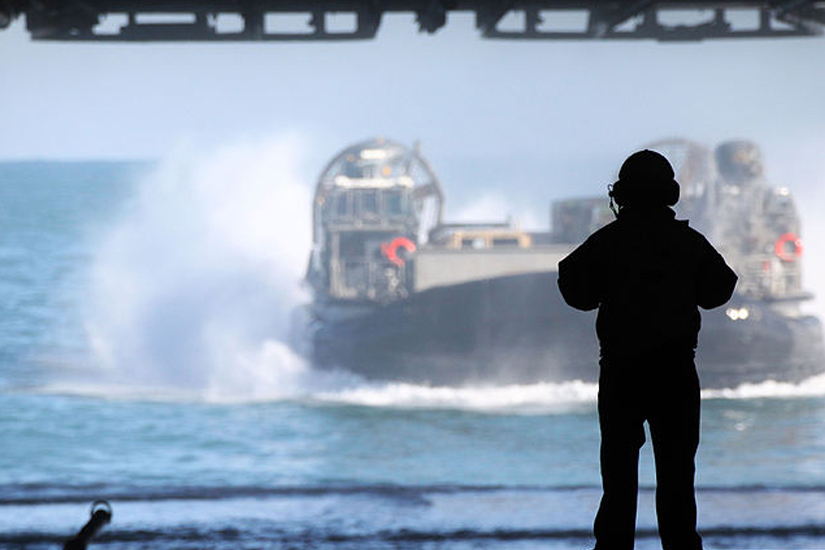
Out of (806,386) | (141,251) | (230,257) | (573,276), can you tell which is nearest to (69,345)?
(230,257)

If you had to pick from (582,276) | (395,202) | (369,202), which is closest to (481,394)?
(395,202)

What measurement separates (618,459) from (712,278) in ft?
2.25

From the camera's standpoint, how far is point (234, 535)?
687cm

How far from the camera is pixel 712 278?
4.05 metres

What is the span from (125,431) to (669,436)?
5349cm

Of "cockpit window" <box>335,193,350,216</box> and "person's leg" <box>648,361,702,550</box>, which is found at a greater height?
"person's leg" <box>648,361,702,550</box>

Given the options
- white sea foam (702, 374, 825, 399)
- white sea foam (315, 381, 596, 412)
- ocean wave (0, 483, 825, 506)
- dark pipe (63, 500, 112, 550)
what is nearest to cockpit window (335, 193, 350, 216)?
white sea foam (315, 381, 596, 412)

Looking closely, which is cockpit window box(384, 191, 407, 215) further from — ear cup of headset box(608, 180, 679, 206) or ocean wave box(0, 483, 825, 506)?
ear cup of headset box(608, 180, 679, 206)

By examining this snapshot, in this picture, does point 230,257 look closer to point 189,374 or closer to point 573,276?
point 189,374

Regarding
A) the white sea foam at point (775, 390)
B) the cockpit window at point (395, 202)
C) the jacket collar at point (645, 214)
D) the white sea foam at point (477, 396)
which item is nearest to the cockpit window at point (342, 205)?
the cockpit window at point (395, 202)

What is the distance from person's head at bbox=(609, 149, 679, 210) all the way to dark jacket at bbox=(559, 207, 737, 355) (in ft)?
0.35

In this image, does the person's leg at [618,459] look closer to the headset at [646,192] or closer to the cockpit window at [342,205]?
the headset at [646,192]

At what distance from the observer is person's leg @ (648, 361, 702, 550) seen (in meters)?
4.02

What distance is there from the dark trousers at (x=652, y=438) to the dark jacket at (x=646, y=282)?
7 cm
